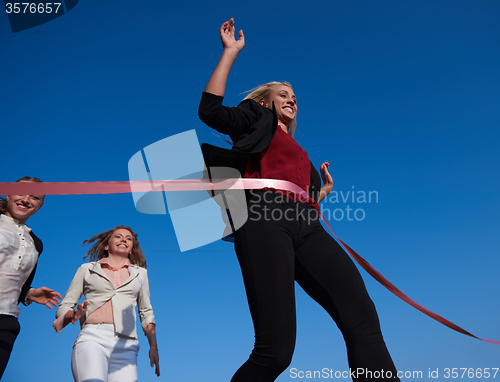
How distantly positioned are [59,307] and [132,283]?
767 millimetres

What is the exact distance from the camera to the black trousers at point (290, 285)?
2502 millimetres

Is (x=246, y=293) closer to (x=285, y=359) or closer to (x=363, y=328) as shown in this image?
(x=285, y=359)

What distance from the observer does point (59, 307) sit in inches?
181

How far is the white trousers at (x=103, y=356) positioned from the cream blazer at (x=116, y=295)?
0.37ft

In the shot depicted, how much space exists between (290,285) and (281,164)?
0.81 m

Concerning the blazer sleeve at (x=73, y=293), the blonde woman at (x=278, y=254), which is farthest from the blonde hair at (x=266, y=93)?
the blazer sleeve at (x=73, y=293)

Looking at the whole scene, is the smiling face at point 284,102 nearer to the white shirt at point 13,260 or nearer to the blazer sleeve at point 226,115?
the blazer sleeve at point 226,115

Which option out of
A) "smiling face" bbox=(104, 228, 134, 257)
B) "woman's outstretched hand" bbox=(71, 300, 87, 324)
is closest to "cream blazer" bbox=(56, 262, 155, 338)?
"smiling face" bbox=(104, 228, 134, 257)

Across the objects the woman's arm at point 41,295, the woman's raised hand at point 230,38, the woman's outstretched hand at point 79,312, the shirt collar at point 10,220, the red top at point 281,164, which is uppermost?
the woman's raised hand at point 230,38

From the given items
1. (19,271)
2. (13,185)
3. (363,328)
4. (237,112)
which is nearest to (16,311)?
(19,271)

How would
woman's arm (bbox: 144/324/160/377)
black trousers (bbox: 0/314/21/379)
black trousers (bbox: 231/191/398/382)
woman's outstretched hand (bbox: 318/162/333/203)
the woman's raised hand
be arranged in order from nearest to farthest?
black trousers (bbox: 231/191/398/382) < the woman's raised hand < woman's outstretched hand (bbox: 318/162/333/203) < black trousers (bbox: 0/314/21/379) < woman's arm (bbox: 144/324/160/377)

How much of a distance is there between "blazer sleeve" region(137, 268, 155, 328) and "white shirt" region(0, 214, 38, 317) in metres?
1.20

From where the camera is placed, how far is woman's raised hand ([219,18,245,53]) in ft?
9.65

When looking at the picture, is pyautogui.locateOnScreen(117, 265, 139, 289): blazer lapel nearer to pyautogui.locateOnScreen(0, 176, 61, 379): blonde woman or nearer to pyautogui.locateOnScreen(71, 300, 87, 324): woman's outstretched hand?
pyautogui.locateOnScreen(0, 176, 61, 379): blonde woman
